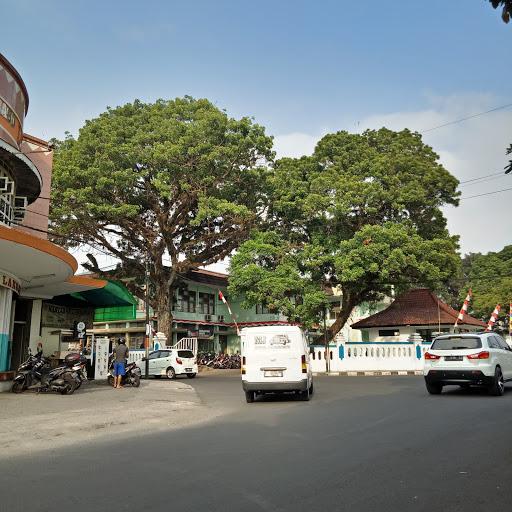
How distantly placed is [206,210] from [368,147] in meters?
11.3

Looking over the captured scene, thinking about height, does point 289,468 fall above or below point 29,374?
below

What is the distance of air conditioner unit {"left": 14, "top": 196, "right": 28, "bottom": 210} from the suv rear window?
14.3 metres

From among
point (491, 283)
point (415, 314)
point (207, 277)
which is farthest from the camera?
point (491, 283)

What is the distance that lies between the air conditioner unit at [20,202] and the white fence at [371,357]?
683 inches

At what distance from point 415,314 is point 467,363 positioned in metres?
22.9

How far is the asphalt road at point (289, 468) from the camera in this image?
202 inches

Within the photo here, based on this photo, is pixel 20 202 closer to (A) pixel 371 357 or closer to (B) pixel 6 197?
(B) pixel 6 197

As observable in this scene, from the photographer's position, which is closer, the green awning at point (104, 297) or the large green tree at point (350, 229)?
the green awning at point (104, 297)

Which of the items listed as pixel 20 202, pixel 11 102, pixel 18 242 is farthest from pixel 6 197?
pixel 18 242

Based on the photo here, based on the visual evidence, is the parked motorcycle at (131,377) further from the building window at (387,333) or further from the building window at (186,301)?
the building window at (186,301)

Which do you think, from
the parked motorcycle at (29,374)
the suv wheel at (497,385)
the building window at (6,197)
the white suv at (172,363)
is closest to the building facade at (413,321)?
the white suv at (172,363)

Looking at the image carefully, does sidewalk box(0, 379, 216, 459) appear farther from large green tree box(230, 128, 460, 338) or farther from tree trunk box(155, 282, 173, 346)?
tree trunk box(155, 282, 173, 346)

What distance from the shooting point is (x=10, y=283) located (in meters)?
17.6

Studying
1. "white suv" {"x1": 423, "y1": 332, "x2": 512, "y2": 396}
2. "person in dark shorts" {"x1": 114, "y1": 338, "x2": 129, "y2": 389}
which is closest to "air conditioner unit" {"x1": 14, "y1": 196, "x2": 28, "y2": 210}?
"person in dark shorts" {"x1": 114, "y1": 338, "x2": 129, "y2": 389}
